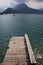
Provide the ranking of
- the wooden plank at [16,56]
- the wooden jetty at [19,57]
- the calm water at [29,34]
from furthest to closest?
the calm water at [29,34]
the wooden plank at [16,56]
the wooden jetty at [19,57]

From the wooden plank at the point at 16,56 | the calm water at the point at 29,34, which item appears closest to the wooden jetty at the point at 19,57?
the wooden plank at the point at 16,56

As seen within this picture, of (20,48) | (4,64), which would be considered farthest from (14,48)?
(4,64)

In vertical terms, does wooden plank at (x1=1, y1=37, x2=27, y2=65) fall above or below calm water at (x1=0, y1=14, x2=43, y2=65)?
above

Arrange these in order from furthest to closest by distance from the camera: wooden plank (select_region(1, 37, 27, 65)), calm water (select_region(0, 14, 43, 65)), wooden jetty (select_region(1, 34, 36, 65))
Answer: calm water (select_region(0, 14, 43, 65)), wooden plank (select_region(1, 37, 27, 65)), wooden jetty (select_region(1, 34, 36, 65))

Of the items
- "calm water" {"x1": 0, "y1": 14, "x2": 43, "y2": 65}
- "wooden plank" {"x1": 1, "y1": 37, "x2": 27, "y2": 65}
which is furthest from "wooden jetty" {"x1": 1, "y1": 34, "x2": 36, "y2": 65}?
"calm water" {"x1": 0, "y1": 14, "x2": 43, "y2": 65}

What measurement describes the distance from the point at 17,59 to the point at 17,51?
2.20 meters

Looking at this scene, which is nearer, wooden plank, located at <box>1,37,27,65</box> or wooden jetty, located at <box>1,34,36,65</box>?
wooden jetty, located at <box>1,34,36,65</box>

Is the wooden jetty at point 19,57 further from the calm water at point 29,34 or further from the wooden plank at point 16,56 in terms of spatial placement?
the calm water at point 29,34

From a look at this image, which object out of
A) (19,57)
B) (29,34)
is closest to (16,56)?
(19,57)

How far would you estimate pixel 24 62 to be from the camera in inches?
499

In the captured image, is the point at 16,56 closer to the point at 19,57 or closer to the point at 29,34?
the point at 19,57

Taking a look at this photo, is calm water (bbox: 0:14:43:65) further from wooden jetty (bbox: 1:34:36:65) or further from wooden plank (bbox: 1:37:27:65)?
wooden jetty (bbox: 1:34:36:65)

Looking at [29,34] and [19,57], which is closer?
[19,57]

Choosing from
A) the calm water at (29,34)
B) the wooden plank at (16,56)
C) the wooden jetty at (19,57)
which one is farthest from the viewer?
the calm water at (29,34)
